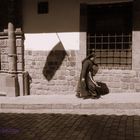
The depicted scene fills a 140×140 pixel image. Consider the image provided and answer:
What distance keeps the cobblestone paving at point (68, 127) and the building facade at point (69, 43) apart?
2873 mm

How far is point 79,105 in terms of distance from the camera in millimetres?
10336

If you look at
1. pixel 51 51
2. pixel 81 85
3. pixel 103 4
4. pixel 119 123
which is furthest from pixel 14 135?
pixel 103 4

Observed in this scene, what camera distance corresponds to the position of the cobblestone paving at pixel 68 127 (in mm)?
7266

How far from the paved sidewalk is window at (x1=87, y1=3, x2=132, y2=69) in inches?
50.2

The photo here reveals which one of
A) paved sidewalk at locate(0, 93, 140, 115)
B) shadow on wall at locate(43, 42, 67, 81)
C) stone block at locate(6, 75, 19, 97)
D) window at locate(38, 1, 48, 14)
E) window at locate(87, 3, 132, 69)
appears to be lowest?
paved sidewalk at locate(0, 93, 140, 115)

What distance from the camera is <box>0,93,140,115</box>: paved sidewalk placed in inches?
394

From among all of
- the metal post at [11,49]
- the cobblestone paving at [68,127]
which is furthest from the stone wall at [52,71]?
the cobblestone paving at [68,127]

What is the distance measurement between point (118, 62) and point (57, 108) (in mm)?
2919

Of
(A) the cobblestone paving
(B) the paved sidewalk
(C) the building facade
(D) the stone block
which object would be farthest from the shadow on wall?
(A) the cobblestone paving

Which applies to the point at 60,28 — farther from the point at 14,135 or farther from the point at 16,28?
the point at 14,135

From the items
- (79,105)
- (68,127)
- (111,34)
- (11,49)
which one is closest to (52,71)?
(11,49)

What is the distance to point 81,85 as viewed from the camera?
11219mm

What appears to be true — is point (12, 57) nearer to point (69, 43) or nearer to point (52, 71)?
point (52, 71)

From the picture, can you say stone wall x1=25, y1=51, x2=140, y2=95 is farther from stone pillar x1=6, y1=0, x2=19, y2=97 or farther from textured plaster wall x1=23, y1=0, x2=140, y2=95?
stone pillar x1=6, y1=0, x2=19, y2=97
